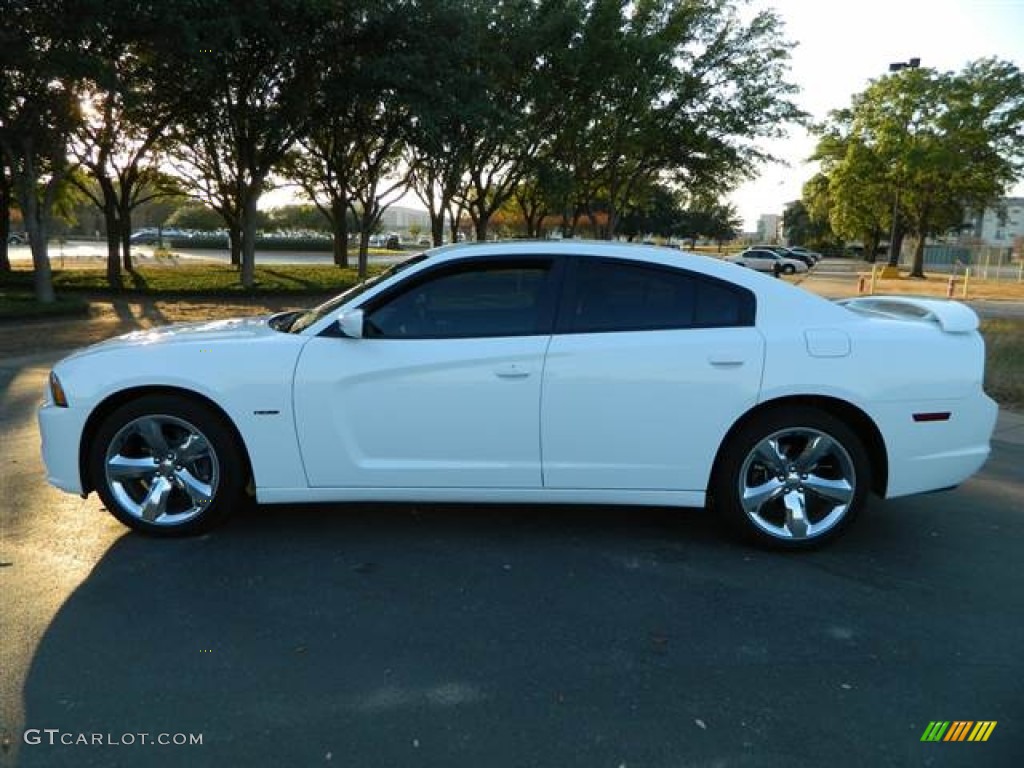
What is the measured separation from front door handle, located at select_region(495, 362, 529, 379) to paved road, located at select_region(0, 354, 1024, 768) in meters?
0.92

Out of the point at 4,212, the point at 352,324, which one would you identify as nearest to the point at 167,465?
the point at 352,324

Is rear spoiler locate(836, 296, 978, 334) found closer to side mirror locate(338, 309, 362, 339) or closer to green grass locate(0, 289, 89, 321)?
side mirror locate(338, 309, 362, 339)

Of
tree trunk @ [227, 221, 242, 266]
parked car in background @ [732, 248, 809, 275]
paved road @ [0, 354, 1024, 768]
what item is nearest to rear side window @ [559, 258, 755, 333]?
paved road @ [0, 354, 1024, 768]

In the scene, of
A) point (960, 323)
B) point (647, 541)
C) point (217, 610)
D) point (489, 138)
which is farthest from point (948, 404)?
point (489, 138)

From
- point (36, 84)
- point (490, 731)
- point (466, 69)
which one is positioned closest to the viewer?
point (490, 731)

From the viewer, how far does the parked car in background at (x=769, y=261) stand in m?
44.9

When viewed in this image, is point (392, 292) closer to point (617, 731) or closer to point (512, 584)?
point (512, 584)

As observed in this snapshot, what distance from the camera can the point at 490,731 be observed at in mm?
2459

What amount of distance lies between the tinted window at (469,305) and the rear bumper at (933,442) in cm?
183

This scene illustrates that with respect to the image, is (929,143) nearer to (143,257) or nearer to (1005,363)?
(1005,363)

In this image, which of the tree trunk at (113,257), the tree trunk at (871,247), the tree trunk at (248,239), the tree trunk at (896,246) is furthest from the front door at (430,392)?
the tree trunk at (871,247)

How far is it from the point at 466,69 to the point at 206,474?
1593cm

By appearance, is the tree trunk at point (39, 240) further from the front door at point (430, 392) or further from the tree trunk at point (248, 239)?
the front door at point (430, 392)

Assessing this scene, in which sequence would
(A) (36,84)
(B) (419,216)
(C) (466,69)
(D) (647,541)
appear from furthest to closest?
(B) (419,216) < (C) (466,69) < (A) (36,84) < (D) (647,541)
